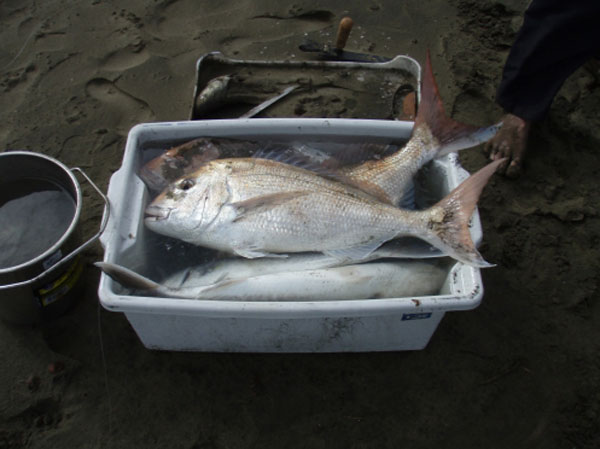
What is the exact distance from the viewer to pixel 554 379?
6.11 feet

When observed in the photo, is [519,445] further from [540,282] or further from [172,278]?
[172,278]

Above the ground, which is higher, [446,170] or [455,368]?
[446,170]

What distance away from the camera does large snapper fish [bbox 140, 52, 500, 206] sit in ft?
6.07

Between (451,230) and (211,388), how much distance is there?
1.11 m

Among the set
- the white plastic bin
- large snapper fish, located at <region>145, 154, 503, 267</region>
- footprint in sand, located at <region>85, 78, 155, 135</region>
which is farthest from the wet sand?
large snapper fish, located at <region>145, 154, 503, 267</region>

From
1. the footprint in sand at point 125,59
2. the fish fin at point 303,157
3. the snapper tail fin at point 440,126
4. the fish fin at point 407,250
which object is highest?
the snapper tail fin at point 440,126

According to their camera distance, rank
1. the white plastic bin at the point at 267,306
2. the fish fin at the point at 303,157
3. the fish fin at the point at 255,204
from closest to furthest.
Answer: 1. the white plastic bin at the point at 267,306
2. the fish fin at the point at 255,204
3. the fish fin at the point at 303,157

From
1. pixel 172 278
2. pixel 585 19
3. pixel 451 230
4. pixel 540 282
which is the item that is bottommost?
pixel 540 282

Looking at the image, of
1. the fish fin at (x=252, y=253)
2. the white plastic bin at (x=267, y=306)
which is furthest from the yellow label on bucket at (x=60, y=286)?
the fish fin at (x=252, y=253)

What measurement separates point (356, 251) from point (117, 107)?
1940mm

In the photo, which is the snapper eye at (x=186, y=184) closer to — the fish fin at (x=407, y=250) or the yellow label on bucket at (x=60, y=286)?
the yellow label on bucket at (x=60, y=286)

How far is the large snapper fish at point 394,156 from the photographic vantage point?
185 centimetres

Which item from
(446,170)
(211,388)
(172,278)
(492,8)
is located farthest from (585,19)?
(211,388)

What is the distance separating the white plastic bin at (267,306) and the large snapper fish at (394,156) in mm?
57
